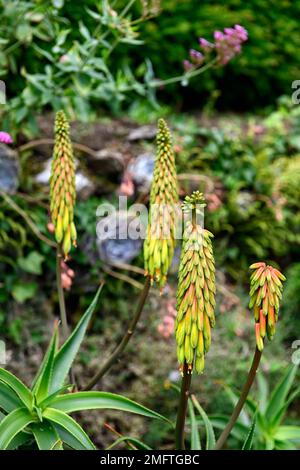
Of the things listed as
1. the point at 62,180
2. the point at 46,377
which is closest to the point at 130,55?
the point at 62,180

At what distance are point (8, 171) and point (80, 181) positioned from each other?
0.47m

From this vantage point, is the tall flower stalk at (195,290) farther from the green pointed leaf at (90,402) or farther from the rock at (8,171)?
the rock at (8,171)

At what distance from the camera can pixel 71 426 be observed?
2617 millimetres

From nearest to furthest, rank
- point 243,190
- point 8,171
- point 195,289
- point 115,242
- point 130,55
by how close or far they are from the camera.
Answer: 1. point 195,289
2. point 8,171
3. point 115,242
4. point 243,190
5. point 130,55

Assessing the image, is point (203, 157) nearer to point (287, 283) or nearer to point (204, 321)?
point (287, 283)

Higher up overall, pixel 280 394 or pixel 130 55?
pixel 130 55

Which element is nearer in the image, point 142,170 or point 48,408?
point 48,408

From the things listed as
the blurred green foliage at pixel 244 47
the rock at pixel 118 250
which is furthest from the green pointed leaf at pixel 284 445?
the blurred green foliage at pixel 244 47

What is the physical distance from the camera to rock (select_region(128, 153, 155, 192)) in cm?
462

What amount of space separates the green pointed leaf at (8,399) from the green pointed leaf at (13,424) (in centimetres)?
6

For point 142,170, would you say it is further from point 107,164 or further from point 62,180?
point 62,180

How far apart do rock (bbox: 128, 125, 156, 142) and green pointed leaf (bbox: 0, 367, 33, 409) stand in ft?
8.40

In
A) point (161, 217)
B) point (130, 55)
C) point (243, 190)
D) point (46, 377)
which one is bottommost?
point (46, 377)

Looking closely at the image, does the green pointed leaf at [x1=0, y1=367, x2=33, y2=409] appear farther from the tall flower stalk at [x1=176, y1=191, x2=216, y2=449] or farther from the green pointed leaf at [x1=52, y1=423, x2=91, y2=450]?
the tall flower stalk at [x1=176, y1=191, x2=216, y2=449]
